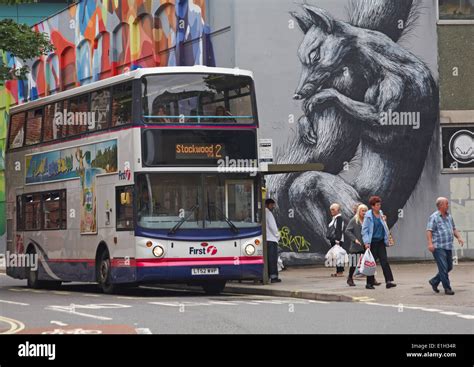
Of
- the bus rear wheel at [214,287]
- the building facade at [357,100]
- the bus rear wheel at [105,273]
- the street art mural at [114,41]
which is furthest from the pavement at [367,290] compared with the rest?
the street art mural at [114,41]

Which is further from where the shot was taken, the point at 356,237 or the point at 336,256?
the point at 336,256

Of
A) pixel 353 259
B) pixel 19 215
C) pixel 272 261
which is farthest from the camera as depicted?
pixel 19 215

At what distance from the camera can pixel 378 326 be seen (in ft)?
54.0

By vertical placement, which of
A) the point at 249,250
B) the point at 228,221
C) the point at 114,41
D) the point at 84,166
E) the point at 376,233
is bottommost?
the point at 249,250

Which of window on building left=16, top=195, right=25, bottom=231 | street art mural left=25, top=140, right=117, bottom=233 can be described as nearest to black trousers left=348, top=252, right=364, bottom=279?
street art mural left=25, top=140, right=117, bottom=233

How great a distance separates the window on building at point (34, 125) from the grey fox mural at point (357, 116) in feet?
21.0

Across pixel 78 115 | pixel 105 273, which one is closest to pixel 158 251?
pixel 105 273

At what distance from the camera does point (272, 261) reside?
27.0 metres

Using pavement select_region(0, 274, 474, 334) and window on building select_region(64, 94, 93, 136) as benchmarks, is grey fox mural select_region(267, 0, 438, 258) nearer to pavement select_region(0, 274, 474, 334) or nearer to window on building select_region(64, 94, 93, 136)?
window on building select_region(64, 94, 93, 136)

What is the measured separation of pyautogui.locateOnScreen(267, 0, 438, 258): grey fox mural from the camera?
32688mm

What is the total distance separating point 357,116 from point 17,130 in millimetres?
8726

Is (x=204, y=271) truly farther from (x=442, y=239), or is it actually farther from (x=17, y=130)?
(x=17, y=130)

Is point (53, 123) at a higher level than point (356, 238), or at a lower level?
higher

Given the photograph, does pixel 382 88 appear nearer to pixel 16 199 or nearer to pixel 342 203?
pixel 342 203
